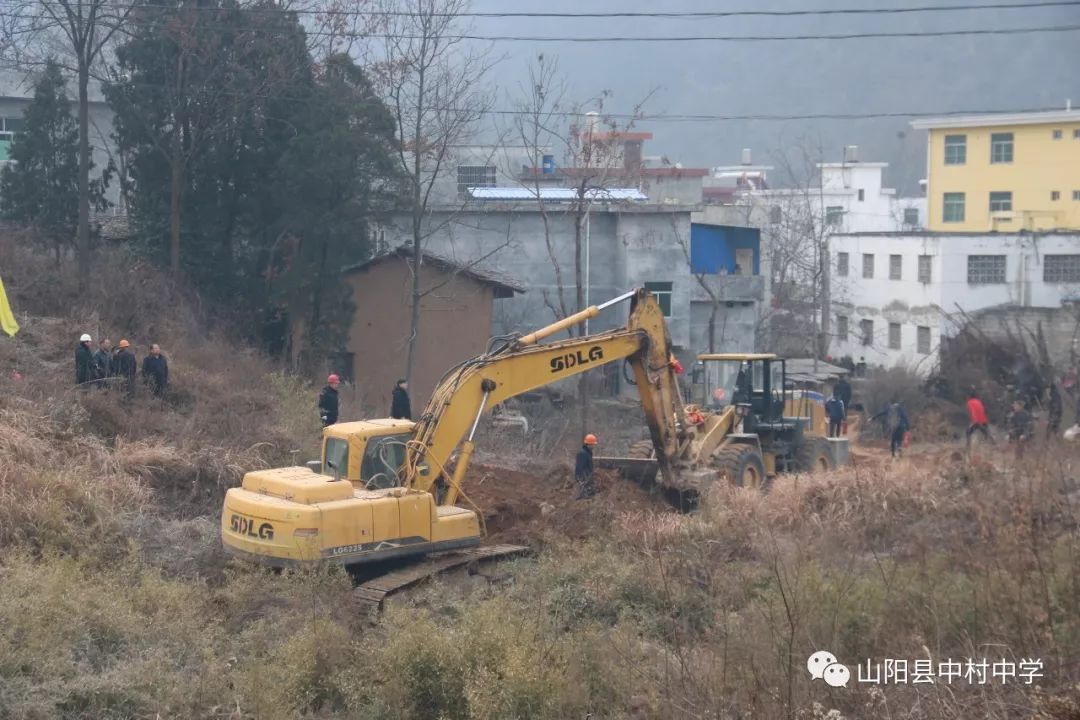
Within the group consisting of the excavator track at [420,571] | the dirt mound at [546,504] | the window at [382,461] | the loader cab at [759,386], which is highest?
the loader cab at [759,386]

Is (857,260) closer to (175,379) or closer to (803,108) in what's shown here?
(175,379)

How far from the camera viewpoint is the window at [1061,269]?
37875 millimetres

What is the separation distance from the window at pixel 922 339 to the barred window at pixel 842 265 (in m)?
5.09

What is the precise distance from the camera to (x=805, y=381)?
100ft

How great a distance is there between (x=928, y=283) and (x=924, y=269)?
57 centimetres

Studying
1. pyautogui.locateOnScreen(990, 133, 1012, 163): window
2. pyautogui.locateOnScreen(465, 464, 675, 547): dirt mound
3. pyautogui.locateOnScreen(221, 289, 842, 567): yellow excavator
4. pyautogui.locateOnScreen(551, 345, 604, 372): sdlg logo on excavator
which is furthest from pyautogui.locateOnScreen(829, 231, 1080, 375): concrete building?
pyautogui.locateOnScreen(551, 345, 604, 372): sdlg logo on excavator

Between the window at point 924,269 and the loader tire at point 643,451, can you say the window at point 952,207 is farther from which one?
the loader tire at point 643,451

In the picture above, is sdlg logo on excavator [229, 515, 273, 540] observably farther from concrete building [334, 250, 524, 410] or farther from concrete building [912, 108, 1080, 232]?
concrete building [912, 108, 1080, 232]

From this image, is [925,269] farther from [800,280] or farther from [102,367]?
[102,367]

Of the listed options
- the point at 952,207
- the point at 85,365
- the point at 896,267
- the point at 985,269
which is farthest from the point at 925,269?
the point at 85,365

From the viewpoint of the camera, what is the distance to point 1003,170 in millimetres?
48812

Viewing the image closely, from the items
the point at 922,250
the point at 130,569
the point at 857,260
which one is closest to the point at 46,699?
the point at 130,569

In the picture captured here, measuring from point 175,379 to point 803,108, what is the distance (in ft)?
304

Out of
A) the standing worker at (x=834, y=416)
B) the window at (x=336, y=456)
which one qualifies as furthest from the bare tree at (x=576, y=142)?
the window at (x=336, y=456)
